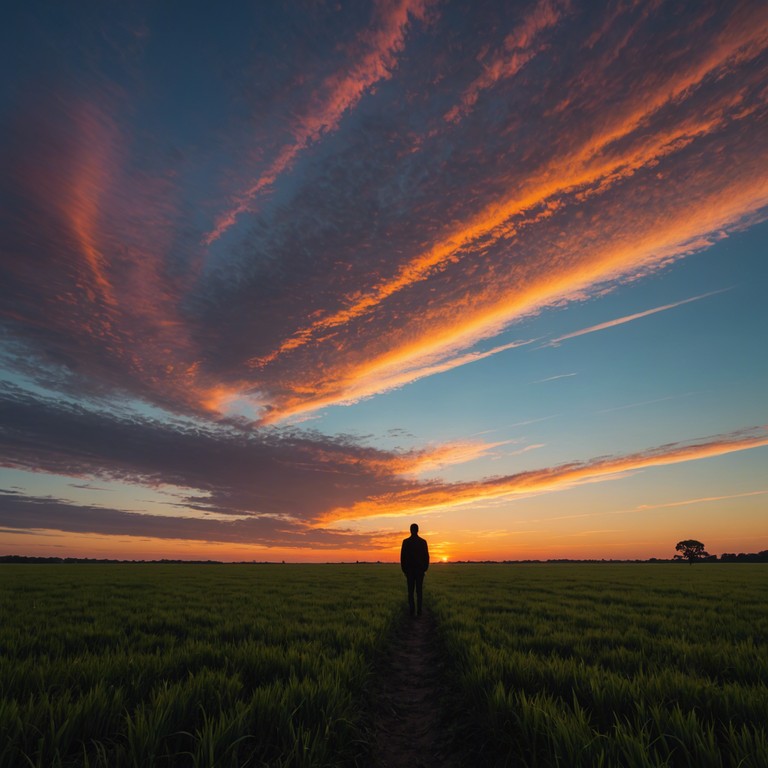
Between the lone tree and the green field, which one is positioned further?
the lone tree

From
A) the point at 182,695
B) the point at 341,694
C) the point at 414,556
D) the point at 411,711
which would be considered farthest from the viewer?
the point at 414,556

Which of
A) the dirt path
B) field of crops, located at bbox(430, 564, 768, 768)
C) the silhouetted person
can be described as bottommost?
the dirt path

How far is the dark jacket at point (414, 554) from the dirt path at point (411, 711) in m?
4.26

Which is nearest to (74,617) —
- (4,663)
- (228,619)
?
(228,619)

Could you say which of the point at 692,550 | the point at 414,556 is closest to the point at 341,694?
the point at 414,556

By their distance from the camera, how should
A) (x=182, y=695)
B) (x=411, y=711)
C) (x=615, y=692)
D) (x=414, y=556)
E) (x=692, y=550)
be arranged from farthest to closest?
(x=692, y=550) → (x=414, y=556) → (x=411, y=711) → (x=615, y=692) → (x=182, y=695)

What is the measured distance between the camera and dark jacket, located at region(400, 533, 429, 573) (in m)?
14.0

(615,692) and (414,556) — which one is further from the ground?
(414,556)

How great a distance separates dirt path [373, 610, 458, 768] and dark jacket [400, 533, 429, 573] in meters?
4.26

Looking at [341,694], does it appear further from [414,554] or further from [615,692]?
[414,554]

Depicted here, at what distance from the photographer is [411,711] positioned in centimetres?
581

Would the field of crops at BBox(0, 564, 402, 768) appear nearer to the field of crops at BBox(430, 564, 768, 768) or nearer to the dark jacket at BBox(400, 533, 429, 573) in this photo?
the field of crops at BBox(430, 564, 768, 768)

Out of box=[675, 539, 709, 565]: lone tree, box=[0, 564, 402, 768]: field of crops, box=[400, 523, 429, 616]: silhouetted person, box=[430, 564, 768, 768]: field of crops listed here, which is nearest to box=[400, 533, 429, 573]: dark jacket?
box=[400, 523, 429, 616]: silhouetted person

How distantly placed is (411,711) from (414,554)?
8363mm
